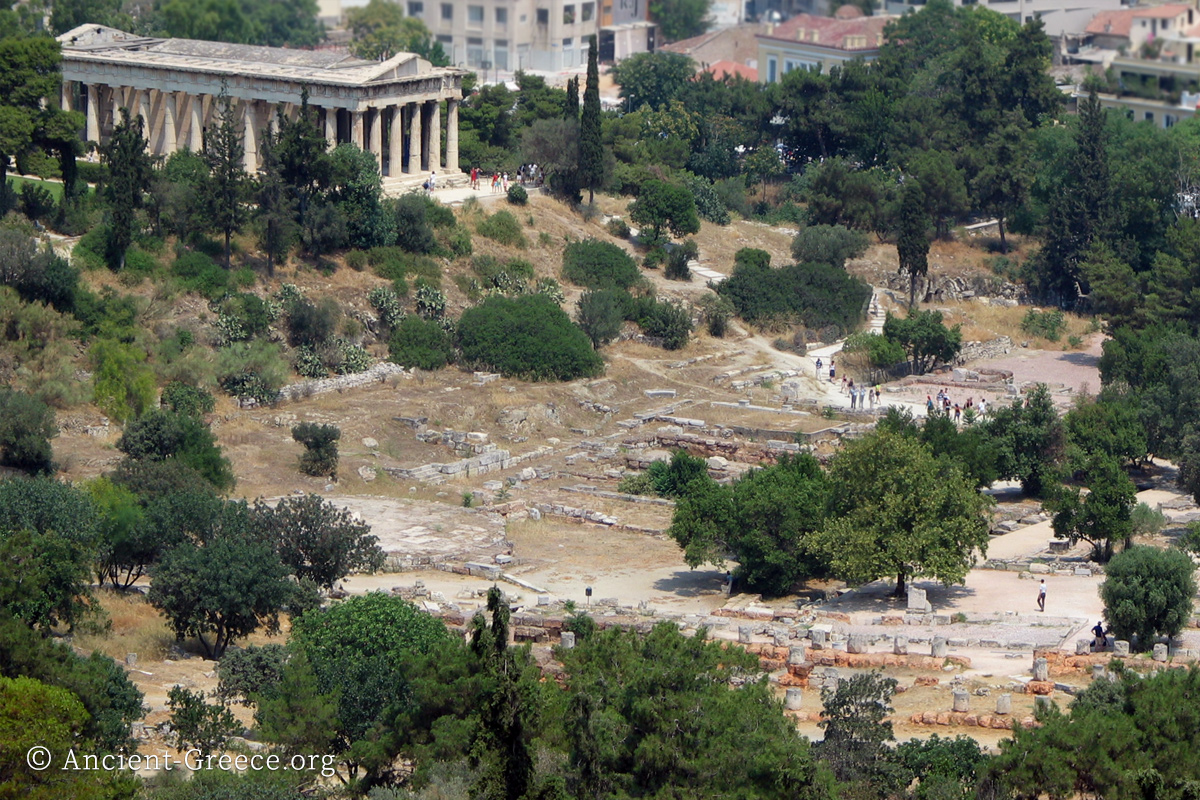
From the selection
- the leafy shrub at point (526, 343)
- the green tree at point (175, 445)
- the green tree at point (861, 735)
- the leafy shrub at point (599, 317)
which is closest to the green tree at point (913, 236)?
the leafy shrub at point (599, 317)

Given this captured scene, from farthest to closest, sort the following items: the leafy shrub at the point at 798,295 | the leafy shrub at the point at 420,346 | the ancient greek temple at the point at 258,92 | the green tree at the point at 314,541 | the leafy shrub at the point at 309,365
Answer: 1. the ancient greek temple at the point at 258,92
2. the leafy shrub at the point at 798,295
3. the leafy shrub at the point at 420,346
4. the leafy shrub at the point at 309,365
5. the green tree at the point at 314,541

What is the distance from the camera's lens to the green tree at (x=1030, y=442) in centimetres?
7131

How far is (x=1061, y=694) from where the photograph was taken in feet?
159

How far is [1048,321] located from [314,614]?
179ft

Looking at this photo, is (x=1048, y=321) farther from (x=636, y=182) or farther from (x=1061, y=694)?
(x=1061, y=694)

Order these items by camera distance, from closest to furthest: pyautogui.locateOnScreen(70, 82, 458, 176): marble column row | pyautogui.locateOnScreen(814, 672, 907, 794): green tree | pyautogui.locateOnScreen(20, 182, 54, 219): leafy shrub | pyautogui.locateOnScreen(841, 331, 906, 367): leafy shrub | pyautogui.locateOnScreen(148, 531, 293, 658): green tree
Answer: pyautogui.locateOnScreen(814, 672, 907, 794): green tree
pyautogui.locateOnScreen(148, 531, 293, 658): green tree
pyautogui.locateOnScreen(20, 182, 54, 219): leafy shrub
pyautogui.locateOnScreen(841, 331, 906, 367): leafy shrub
pyautogui.locateOnScreen(70, 82, 458, 176): marble column row

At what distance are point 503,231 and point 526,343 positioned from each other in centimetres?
1145

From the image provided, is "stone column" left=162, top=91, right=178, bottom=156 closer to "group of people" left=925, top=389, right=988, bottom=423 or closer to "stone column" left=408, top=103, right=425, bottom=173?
"stone column" left=408, top=103, right=425, bottom=173

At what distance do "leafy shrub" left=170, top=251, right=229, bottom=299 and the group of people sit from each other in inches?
1023

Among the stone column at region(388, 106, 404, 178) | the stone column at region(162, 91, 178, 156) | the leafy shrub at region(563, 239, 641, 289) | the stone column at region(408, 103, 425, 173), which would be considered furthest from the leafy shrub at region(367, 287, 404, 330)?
the stone column at region(162, 91, 178, 156)

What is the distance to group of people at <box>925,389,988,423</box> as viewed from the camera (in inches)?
3081

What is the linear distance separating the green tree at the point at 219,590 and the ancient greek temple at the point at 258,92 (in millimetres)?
41305

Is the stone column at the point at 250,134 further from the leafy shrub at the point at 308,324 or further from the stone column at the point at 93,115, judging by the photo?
the leafy shrub at the point at 308,324

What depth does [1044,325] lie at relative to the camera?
3762 inches
